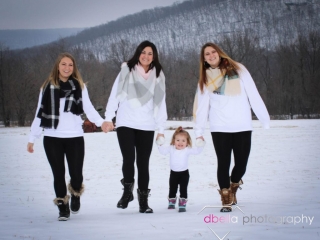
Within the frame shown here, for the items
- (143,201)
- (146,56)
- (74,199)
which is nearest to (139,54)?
(146,56)

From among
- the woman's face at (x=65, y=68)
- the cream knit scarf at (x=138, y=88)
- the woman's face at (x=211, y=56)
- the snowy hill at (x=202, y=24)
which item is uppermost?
the snowy hill at (x=202, y=24)

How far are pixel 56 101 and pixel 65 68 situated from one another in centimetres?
41

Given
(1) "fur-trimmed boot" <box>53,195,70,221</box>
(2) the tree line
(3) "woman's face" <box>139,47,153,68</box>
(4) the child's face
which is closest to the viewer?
(1) "fur-trimmed boot" <box>53,195,70,221</box>

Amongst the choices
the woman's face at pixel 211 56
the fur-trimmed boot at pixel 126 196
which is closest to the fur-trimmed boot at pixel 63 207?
the fur-trimmed boot at pixel 126 196

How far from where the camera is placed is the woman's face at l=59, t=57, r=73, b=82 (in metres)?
4.62

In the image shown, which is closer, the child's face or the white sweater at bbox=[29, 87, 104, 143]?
the white sweater at bbox=[29, 87, 104, 143]

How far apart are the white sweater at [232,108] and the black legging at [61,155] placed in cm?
144

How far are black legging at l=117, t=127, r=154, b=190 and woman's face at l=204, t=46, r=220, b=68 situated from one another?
1083mm

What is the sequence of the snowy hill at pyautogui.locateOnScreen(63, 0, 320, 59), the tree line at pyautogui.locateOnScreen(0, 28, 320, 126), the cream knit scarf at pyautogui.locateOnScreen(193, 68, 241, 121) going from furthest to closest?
the snowy hill at pyautogui.locateOnScreen(63, 0, 320, 59)
the tree line at pyautogui.locateOnScreen(0, 28, 320, 126)
the cream knit scarf at pyautogui.locateOnScreen(193, 68, 241, 121)

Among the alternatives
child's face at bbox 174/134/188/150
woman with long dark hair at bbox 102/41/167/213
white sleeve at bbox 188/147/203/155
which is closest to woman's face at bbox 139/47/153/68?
woman with long dark hair at bbox 102/41/167/213

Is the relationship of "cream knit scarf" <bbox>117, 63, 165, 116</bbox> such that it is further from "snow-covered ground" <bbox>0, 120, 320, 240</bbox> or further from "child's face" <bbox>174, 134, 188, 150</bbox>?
"snow-covered ground" <bbox>0, 120, 320, 240</bbox>

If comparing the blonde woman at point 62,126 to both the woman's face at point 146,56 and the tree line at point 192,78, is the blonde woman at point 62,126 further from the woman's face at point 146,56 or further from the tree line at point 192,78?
the tree line at point 192,78

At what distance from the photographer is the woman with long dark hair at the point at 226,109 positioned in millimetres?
4637

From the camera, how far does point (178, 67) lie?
53219 millimetres
